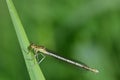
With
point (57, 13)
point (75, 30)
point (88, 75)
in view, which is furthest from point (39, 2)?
point (88, 75)

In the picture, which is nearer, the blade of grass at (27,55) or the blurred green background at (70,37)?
the blade of grass at (27,55)

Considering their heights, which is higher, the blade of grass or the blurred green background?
the blade of grass

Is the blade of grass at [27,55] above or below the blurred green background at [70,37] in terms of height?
above

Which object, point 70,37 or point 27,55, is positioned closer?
point 27,55

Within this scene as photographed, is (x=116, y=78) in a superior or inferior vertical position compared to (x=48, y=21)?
inferior

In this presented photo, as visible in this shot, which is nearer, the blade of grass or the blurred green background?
the blade of grass

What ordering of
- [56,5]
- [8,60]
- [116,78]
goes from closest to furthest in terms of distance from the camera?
[116,78] → [8,60] → [56,5]

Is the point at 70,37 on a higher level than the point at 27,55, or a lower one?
lower

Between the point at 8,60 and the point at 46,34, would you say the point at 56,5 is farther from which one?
the point at 8,60
